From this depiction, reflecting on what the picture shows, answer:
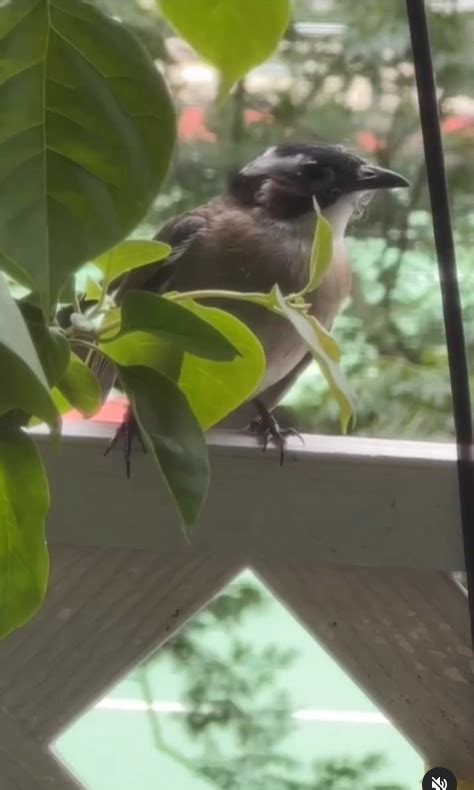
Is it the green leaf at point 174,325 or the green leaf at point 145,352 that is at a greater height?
the green leaf at point 174,325

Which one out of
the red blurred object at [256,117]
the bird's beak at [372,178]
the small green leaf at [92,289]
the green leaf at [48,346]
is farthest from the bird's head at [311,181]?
the green leaf at [48,346]

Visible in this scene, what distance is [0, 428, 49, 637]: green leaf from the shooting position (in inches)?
13.6

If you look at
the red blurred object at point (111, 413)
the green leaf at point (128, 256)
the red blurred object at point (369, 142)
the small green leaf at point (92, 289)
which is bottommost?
the red blurred object at point (369, 142)

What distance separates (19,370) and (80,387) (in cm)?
11

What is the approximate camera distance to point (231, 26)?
1.04ft

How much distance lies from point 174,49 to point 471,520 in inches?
23.5

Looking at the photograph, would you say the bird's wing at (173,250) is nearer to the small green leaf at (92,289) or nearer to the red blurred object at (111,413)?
the red blurred object at (111,413)

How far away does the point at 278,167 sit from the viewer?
33.1 inches

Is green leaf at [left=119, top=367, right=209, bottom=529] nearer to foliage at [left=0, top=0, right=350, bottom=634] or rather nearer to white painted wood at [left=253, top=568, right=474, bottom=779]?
foliage at [left=0, top=0, right=350, bottom=634]

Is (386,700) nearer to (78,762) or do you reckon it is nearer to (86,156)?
(78,762)

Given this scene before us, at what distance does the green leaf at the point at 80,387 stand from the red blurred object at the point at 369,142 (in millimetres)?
660

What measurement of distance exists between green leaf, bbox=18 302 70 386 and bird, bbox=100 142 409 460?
0.36 meters

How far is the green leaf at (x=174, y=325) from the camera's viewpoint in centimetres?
33

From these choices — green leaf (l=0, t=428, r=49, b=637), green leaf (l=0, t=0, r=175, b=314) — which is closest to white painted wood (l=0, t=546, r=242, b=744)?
green leaf (l=0, t=428, r=49, b=637)
